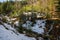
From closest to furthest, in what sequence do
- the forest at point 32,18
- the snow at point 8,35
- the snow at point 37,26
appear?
the snow at point 8,35 < the forest at point 32,18 < the snow at point 37,26

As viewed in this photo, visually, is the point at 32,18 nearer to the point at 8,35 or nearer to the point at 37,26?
the point at 37,26

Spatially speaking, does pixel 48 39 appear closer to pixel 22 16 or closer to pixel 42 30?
pixel 42 30


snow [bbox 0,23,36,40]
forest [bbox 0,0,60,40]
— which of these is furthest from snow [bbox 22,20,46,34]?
snow [bbox 0,23,36,40]

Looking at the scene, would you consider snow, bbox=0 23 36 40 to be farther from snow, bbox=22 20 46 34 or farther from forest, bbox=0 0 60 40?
snow, bbox=22 20 46 34

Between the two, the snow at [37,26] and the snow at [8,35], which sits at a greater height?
the snow at [8,35]

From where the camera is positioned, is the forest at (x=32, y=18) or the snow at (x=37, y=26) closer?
the forest at (x=32, y=18)

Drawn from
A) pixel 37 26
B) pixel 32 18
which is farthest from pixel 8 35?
pixel 32 18

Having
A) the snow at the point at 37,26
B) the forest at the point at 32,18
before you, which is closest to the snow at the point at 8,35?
the forest at the point at 32,18

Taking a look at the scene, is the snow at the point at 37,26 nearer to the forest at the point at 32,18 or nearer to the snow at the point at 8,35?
the forest at the point at 32,18

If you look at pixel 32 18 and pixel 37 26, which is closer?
pixel 37 26

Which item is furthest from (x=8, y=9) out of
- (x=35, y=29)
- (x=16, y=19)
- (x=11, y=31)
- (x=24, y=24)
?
(x=11, y=31)

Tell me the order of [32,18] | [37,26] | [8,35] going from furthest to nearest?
[32,18]
[37,26]
[8,35]

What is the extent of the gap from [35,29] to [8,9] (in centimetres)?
223

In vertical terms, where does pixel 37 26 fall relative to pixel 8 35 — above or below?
below
